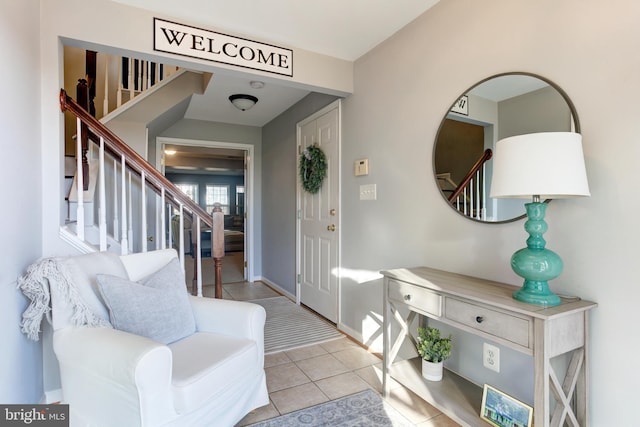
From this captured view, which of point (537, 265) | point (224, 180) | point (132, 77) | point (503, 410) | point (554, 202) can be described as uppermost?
point (132, 77)

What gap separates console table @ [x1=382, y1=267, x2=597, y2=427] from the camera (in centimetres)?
120

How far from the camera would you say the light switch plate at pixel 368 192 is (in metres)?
2.56

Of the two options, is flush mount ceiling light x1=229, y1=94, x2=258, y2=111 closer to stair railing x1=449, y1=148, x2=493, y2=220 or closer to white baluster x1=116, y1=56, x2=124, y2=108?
white baluster x1=116, y1=56, x2=124, y2=108

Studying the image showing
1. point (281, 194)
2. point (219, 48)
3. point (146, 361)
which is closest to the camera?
point (146, 361)

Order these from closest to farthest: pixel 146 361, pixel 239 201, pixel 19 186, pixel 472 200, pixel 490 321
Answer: pixel 146 361
pixel 490 321
pixel 19 186
pixel 472 200
pixel 239 201

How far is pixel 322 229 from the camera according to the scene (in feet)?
10.9

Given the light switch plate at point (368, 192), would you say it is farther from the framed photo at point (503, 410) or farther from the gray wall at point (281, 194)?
the framed photo at point (503, 410)

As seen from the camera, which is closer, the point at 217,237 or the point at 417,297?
the point at 417,297

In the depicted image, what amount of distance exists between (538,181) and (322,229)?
228cm

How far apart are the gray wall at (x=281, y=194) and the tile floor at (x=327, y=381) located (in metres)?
1.50

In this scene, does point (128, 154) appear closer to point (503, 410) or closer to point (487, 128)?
point (487, 128)

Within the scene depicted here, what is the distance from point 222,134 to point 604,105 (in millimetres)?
4298

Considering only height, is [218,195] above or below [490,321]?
above

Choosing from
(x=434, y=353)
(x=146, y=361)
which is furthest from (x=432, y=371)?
(x=146, y=361)
